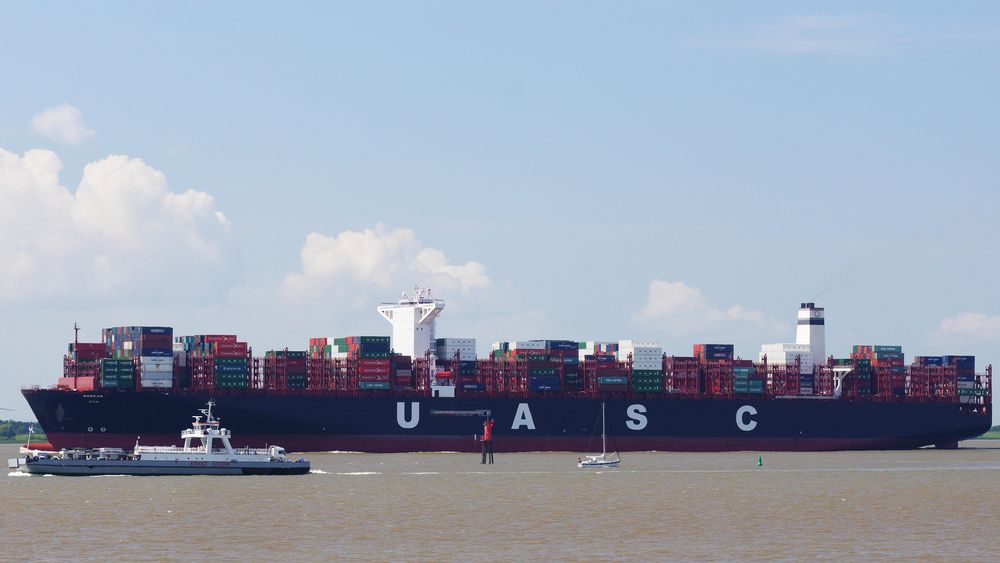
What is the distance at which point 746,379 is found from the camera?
115562mm

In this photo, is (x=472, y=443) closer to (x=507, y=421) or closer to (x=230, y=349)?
(x=507, y=421)

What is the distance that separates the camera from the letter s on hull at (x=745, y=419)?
114188 millimetres

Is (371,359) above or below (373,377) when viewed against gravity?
above

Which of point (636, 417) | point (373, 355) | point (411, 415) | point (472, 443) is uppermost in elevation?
point (373, 355)

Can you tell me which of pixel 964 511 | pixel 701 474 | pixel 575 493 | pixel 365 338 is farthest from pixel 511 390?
pixel 964 511

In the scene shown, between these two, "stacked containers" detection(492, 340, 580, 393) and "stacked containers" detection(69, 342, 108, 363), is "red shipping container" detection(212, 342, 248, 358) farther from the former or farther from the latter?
"stacked containers" detection(492, 340, 580, 393)

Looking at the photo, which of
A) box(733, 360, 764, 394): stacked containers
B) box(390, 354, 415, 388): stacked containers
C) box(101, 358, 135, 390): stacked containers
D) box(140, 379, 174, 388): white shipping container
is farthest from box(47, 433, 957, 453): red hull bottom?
box(390, 354, 415, 388): stacked containers

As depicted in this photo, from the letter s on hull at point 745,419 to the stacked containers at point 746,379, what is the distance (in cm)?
134

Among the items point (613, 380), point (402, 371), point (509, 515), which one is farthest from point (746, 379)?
point (509, 515)

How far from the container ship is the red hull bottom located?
0.33ft

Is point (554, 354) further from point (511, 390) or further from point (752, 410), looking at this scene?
point (752, 410)

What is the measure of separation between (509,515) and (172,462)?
24699mm

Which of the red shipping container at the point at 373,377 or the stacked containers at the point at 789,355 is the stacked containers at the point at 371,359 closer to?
the red shipping container at the point at 373,377

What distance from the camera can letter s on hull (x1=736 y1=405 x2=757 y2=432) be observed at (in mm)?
114188
